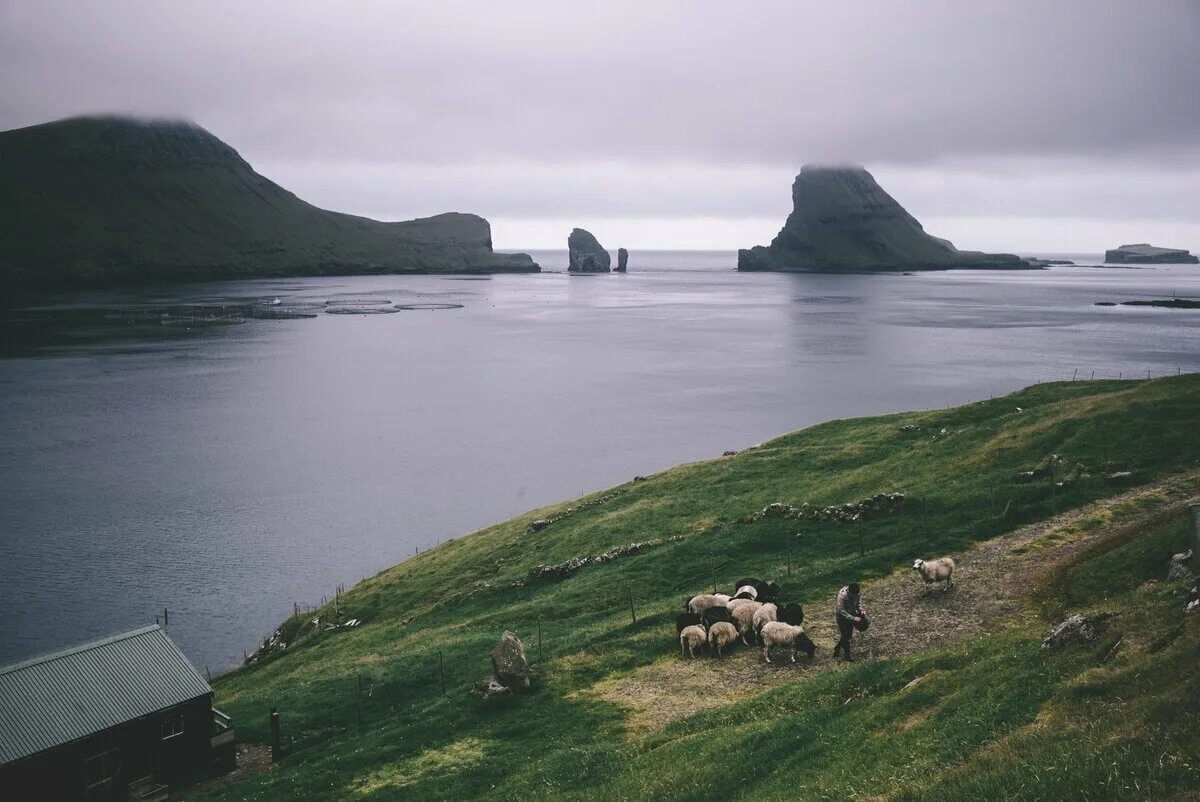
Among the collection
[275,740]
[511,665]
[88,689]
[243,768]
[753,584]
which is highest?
[753,584]

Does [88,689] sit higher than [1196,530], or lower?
lower

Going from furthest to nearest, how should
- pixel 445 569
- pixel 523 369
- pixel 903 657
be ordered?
pixel 523 369 → pixel 445 569 → pixel 903 657

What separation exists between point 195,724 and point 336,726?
210 inches

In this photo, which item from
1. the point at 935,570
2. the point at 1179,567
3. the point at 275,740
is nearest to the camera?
the point at 1179,567

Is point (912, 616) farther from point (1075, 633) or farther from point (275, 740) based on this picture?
point (275, 740)

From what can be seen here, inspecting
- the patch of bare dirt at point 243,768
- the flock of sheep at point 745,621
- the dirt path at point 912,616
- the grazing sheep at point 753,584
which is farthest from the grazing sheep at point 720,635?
the patch of bare dirt at point 243,768

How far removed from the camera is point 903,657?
2500cm

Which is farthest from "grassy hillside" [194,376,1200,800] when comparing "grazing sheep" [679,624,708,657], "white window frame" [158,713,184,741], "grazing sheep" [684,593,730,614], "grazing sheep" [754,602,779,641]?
"white window frame" [158,713,184,741]

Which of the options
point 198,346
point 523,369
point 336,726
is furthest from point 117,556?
point 198,346

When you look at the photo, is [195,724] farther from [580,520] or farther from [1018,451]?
[1018,451]

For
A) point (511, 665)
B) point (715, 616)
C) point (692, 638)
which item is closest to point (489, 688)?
point (511, 665)

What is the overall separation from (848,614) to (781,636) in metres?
2.92

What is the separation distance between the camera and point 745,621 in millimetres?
30125

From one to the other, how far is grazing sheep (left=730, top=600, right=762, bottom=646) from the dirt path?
699 millimetres
